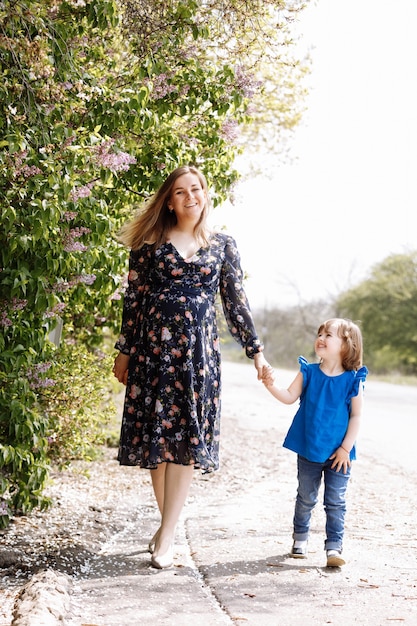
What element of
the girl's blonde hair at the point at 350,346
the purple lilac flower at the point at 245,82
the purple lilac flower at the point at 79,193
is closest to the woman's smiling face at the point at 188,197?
the purple lilac flower at the point at 79,193

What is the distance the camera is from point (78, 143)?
450 centimetres

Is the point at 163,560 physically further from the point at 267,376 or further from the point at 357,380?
the point at 357,380

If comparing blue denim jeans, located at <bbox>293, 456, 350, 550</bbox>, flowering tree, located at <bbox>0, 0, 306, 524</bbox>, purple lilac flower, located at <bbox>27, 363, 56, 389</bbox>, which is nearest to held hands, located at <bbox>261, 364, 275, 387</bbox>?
blue denim jeans, located at <bbox>293, 456, 350, 550</bbox>

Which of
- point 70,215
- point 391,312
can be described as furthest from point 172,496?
point 391,312

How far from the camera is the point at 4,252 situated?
163 inches

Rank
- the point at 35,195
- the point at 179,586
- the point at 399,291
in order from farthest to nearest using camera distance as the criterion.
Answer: the point at 399,291 < the point at 35,195 < the point at 179,586

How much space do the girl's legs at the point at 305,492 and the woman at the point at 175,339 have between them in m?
0.43

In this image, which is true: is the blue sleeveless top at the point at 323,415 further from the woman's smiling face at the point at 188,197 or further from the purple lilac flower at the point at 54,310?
the purple lilac flower at the point at 54,310

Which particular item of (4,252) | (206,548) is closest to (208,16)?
(4,252)

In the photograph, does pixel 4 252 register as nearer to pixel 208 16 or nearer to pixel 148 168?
pixel 148 168

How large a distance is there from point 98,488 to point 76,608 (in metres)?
3.34

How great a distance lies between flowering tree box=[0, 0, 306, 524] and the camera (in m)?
4.06

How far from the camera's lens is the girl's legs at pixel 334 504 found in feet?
13.6

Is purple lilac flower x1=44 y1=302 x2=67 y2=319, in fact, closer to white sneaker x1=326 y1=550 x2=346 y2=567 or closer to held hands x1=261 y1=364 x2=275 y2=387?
held hands x1=261 y1=364 x2=275 y2=387
